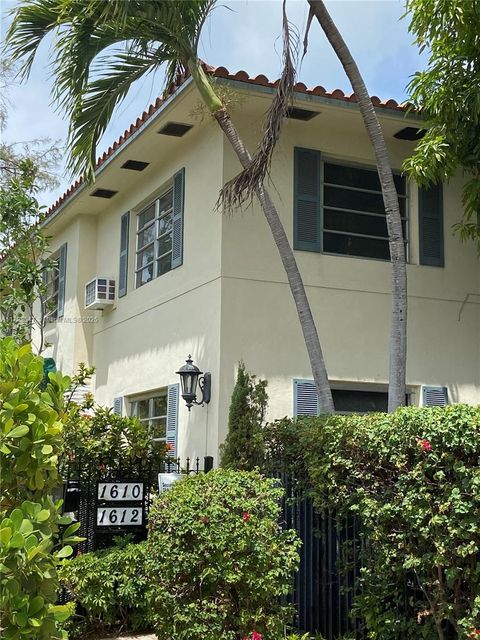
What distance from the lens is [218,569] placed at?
550 centimetres

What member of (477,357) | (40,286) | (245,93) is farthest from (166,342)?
(477,357)

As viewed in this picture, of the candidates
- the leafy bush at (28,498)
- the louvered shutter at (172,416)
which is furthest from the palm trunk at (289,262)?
the leafy bush at (28,498)

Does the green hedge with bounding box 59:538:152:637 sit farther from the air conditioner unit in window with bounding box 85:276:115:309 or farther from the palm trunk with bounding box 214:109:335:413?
the air conditioner unit in window with bounding box 85:276:115:309

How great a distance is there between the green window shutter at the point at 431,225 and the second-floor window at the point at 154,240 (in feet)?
11.5

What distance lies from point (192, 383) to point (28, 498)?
5.46m

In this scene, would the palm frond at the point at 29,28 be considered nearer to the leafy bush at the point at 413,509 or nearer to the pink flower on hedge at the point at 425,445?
the leafy bush at the point at 413,509

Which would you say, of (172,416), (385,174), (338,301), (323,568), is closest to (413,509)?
(323,568)

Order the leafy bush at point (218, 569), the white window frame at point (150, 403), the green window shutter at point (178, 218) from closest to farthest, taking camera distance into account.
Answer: the leafy bush at point (218, 569) → the green window shutter at point (178, 218) → the white window frame at point (150, 403)

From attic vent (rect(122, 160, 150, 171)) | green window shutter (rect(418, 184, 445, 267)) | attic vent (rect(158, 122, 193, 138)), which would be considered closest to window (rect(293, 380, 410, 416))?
green window shutter (rect(418, 184, 445, 267))

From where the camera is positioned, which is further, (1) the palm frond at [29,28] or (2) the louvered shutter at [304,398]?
(2) the louvered shutter at [304,398]

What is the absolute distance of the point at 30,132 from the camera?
64.3ft

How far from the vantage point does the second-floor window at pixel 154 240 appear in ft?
36.5

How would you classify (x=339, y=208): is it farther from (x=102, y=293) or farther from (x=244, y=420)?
(x=102, y=293)

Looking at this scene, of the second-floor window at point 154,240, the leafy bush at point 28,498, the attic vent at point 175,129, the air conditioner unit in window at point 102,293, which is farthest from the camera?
the air conditioner unit in window at point 102,293
